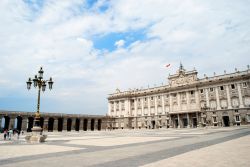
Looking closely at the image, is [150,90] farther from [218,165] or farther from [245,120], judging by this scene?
[218,165]

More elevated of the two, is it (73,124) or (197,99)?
(197,99)

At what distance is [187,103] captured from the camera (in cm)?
7312

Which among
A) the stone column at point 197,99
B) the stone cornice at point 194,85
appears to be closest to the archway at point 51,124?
the stone cornice at point 194,85

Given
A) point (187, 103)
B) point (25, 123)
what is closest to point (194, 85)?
point (187, 103)

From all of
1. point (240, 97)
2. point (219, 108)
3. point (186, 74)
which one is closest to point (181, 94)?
point (186, 74)

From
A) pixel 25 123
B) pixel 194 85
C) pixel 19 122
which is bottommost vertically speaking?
pixel 25 123

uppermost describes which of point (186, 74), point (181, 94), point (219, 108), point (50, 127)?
point (186, 74)

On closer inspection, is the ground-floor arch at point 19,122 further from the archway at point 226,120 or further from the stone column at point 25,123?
the archway at point 226,120

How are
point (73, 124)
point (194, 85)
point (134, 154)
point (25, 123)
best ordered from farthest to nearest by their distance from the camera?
1. point (73, 124)
2. point (194, 85)
3. point (25, 123)
4. point (134, 154)

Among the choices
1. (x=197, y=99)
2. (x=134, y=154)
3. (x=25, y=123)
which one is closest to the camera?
(x=134, y=154)

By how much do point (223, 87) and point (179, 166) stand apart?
65063 mm

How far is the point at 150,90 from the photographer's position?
86.9 metres

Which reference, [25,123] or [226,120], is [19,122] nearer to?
[25,123]

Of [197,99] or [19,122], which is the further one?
[197,99]
